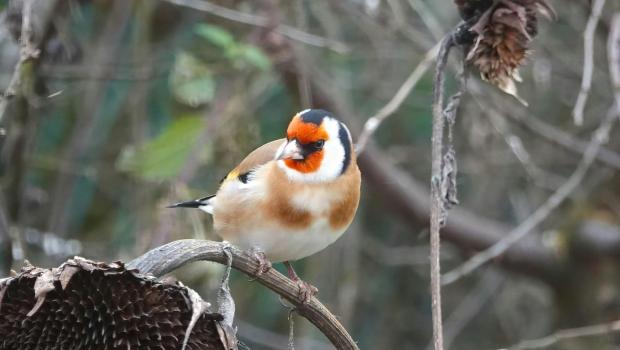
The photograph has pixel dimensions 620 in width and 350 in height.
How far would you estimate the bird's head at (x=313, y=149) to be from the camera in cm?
269

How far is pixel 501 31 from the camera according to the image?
192 centimetres

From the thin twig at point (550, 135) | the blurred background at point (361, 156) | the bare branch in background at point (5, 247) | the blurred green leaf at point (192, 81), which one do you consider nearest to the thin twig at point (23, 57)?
the bare branch in background at point (5, 247)

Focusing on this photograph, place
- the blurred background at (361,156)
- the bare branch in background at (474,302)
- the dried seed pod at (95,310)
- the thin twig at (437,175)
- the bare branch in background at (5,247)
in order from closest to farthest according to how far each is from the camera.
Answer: the dried seed pod at (95,310) → the thin twig at (437,175) → the bare branch in background at (5,247) → the blurred background at (361,156) → the bare branch in background at (474,302)

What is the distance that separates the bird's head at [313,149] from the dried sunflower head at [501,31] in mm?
783

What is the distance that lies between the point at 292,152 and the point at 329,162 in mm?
108

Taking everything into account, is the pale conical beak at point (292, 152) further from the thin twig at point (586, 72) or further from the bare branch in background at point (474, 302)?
the bare branch in background at point (474, 302)

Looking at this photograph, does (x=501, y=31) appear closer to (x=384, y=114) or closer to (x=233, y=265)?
(x=384, y=114)

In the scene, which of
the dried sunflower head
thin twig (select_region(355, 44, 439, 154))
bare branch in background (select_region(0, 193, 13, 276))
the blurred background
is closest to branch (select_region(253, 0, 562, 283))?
the blurred background

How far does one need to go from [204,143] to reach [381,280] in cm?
223

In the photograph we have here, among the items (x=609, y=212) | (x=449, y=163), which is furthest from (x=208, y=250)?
(x=609, y=212)

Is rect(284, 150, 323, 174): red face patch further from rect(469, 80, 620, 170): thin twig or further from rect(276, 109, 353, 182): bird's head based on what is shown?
rect(469, 80, 620, 170): thin twig

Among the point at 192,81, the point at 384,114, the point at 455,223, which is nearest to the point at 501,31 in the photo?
the point at 384,114

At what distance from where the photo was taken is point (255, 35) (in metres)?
3.91

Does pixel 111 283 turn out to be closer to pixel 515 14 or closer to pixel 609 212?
pixel 515 14
